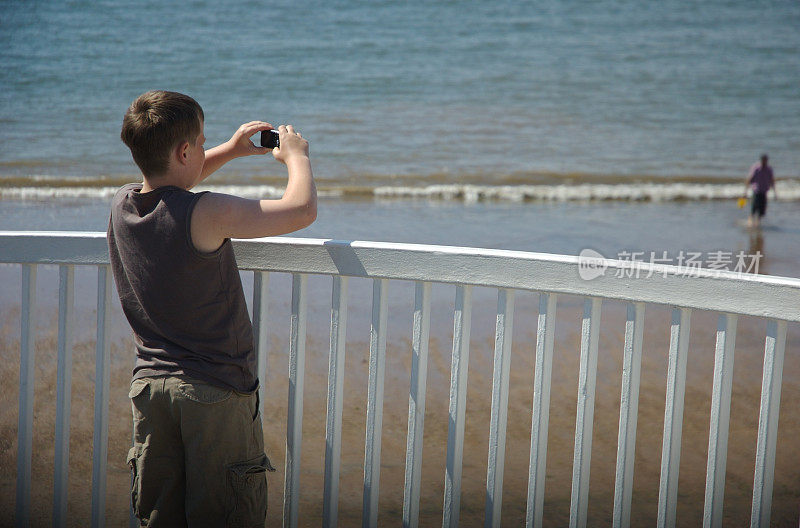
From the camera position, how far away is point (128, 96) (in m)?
19.8

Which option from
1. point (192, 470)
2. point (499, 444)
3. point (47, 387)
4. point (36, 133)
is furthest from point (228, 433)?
point (36, 133)

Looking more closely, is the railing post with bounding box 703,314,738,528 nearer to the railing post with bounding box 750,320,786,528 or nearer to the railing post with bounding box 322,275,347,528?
the railing post with bounding box 750,320,786,528

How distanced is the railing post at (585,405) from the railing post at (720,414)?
0.94 feet

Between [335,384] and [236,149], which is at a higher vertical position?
[236,149]

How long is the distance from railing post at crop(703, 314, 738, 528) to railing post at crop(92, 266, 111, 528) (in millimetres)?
1605

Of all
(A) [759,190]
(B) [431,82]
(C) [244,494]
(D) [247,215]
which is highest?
(B) [431,82]

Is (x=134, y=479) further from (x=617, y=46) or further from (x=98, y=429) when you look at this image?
(x=617, y=46)

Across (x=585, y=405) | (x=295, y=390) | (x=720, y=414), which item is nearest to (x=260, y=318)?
(x=295, y=390)

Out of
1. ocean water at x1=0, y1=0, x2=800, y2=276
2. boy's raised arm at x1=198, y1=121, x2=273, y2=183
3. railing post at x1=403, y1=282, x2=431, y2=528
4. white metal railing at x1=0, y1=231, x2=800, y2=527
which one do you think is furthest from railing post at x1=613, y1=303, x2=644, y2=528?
ocean water at x1=0, y1=0, x2=800, y2=276

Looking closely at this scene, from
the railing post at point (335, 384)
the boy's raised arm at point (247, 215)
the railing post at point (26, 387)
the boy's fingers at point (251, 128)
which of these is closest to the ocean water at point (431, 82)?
the railing post at point (26, 387)

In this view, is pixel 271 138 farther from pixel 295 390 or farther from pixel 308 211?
pixel 295 390

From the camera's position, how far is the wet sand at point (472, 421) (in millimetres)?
3176

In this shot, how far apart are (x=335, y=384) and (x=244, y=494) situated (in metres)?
0.37

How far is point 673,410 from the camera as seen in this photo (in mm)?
2014
